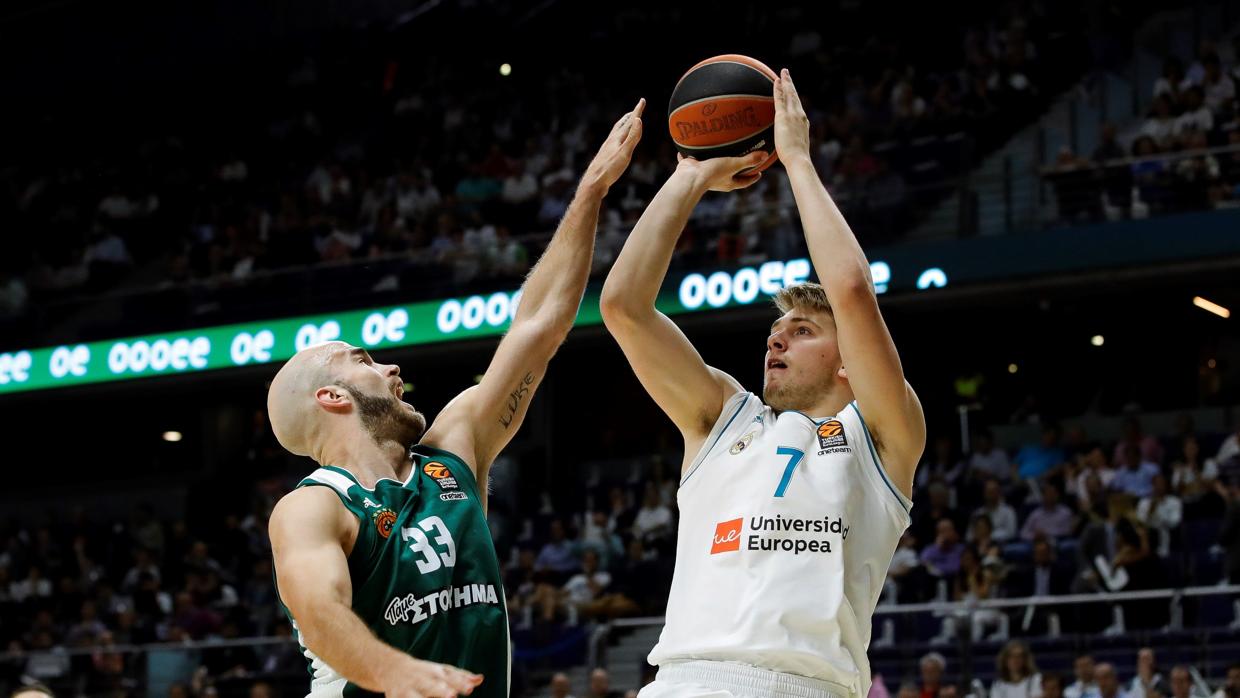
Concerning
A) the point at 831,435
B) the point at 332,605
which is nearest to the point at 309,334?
the point at 831,435

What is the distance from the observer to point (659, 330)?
466 cm

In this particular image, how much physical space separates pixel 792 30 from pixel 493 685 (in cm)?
1984

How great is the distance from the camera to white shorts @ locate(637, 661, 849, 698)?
4184 millimetres

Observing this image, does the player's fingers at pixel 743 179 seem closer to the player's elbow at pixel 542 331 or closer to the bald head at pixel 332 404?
the player's elbow at pixel 542 331

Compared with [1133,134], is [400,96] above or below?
above

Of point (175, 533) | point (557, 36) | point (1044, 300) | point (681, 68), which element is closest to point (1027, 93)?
point (1044, 300)

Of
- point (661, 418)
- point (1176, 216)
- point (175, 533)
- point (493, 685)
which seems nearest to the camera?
point (493, 685)

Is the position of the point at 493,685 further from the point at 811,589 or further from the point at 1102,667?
the point at 1102,667

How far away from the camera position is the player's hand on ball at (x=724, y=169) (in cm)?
497

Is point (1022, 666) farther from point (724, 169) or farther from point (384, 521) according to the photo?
point (384, 521)

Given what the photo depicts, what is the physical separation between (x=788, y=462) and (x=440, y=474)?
942mm

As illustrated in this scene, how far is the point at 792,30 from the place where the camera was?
22938 millimetres

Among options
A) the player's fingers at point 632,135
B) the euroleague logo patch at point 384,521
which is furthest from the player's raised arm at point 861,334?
the euroleague logo patch at point 384,521

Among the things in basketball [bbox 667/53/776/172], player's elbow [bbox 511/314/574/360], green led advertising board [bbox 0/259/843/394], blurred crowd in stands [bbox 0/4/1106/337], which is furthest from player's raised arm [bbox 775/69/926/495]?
blurred crowd in stands [bbox 0/4/1106/337]
